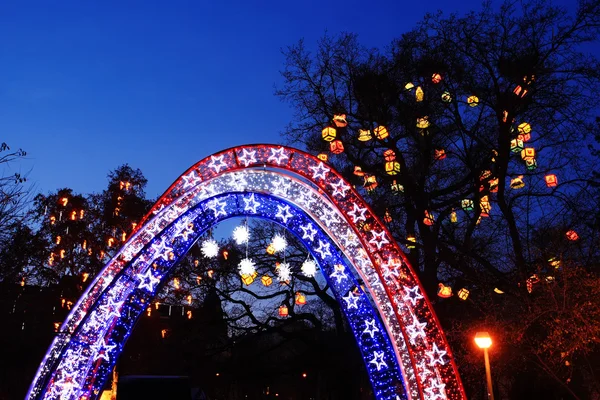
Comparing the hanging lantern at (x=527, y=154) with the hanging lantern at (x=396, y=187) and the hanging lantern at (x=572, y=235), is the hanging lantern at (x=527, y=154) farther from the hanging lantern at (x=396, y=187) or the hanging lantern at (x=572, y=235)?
the hanging lantern at (x=396, y=187)

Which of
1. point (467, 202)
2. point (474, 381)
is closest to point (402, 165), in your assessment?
point (467, 202)

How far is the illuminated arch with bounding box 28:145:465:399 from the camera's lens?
37.2 ft

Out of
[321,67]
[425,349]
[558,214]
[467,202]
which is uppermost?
[321,67]

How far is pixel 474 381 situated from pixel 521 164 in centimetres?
770

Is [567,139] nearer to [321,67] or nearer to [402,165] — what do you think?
[402,165]

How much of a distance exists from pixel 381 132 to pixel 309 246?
21.4 feet

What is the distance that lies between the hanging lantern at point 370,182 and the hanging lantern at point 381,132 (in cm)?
149

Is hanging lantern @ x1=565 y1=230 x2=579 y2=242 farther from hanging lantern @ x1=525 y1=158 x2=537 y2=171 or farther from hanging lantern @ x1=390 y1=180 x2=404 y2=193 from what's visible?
hanging lantern @ x1=390 y1=180 x2=404 y2=193

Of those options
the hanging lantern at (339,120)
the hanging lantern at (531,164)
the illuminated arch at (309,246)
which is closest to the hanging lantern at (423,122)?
the hanging lantern at (339,120)

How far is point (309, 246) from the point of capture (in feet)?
42.6

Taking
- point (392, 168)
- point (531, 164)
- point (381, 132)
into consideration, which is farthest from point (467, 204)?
point (381, 132)

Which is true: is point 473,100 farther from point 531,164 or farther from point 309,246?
point 309,246

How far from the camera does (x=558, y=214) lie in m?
14.6

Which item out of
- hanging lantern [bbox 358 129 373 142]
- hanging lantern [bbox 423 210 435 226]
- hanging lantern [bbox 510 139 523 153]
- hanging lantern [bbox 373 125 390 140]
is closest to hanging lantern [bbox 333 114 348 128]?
hanging lantern [bbox 358 129 373 142]
